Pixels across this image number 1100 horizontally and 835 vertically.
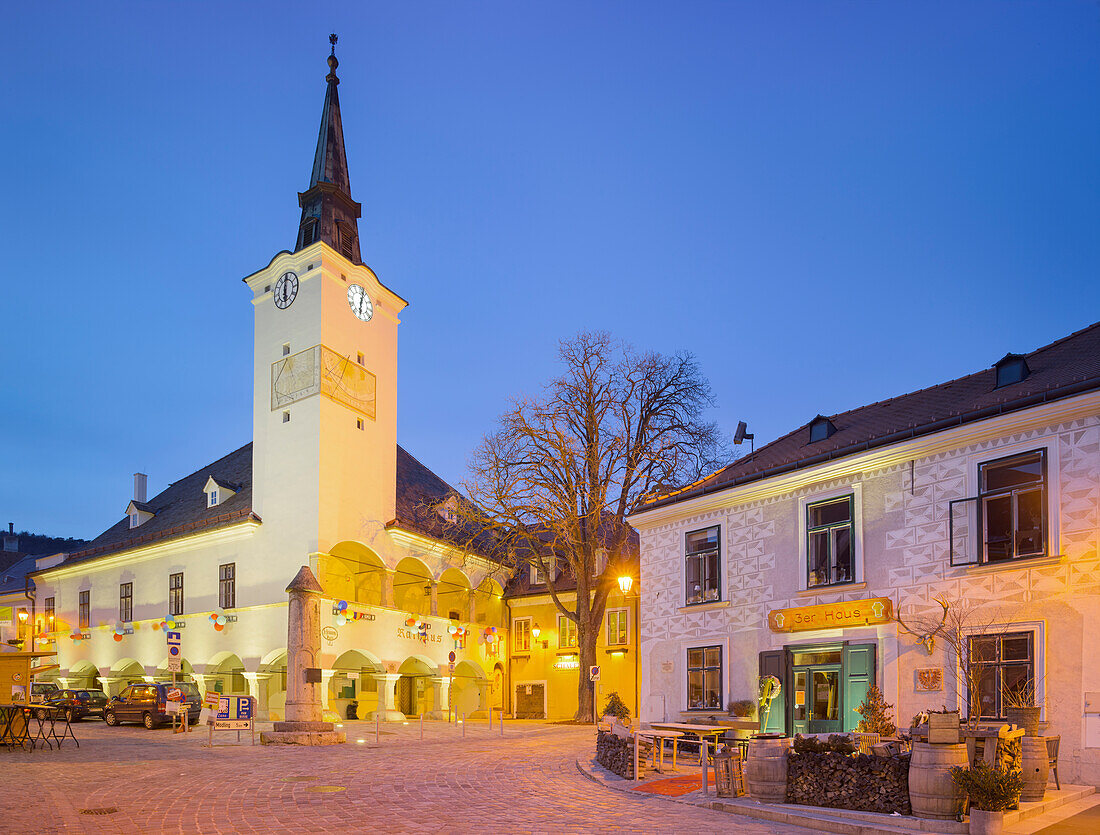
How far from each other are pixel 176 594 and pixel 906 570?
30.6 m

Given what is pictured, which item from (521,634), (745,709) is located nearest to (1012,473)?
(745,709)

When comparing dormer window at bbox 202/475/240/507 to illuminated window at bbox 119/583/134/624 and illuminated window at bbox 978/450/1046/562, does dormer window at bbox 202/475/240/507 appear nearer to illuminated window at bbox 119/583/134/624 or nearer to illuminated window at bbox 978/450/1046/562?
illuminated window at bbox 119/583/134/624

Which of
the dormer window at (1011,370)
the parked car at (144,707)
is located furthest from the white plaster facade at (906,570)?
the parked car at (144,707)

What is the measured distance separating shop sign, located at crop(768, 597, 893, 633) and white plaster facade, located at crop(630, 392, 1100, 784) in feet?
0.63

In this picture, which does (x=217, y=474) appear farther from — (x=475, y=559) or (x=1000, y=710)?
(x=1000, y=710)

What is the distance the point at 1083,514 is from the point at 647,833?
9.36 metres

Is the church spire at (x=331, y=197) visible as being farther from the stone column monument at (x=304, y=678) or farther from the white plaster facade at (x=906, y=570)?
the white plaster facade at (x=906, y=570)

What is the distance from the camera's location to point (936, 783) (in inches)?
436

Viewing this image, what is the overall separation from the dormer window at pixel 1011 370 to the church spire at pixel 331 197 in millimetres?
26510

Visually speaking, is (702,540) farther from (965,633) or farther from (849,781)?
(849,781)

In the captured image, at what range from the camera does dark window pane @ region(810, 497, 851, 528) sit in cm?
1933

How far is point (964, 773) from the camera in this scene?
35.2 ft

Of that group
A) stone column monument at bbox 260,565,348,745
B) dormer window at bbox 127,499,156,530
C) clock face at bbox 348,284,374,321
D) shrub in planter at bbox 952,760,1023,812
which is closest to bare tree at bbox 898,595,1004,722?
shrub in planter at bbox 952,760,1023,812

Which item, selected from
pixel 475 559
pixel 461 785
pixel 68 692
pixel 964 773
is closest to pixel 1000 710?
pixel 964 773
